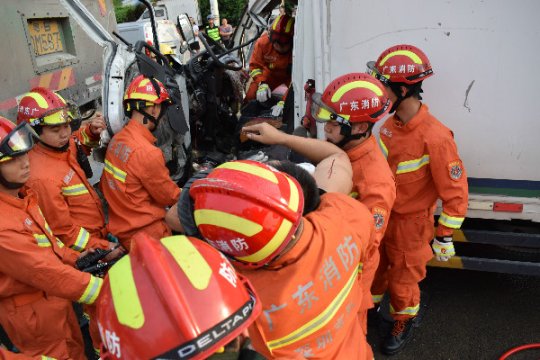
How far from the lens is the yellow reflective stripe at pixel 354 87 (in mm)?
2461

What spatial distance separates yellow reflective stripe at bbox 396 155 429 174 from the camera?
2889mm

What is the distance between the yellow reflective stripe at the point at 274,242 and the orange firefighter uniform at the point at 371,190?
0.91 metres

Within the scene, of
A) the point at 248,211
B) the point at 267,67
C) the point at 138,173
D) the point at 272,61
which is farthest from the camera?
the point at 267,67

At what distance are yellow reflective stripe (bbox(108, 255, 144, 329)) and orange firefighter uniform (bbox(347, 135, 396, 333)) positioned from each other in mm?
1324

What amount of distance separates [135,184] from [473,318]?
2.87 meters

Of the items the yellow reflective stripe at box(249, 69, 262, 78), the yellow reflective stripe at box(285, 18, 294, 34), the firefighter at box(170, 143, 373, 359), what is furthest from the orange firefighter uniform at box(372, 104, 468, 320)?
the yellow reflective stripe at box(249, 69, 262, 78)

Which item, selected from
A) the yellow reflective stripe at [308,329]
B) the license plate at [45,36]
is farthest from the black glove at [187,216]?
the license plate at [45,36]

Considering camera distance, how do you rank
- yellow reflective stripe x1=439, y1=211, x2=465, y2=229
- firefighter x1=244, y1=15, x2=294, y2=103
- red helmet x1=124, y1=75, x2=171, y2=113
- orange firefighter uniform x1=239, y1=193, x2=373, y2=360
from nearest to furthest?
1. orange firefighter uniform x1=239, y1=193, x2=373, y2=360
2. yellow reflective stripe x1=439, y1=211, x2=465, y2=229
3. red helmet x1=124, y1=75, x2=171, y2=113
4. firefighter x1=244, y1=15, x2=294, y2=103

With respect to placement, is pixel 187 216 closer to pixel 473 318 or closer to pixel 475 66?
pixel 475 66

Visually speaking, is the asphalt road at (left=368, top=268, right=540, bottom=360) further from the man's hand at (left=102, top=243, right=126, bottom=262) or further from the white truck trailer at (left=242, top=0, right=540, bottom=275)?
the man's hand at (left=102, top=243, right=126, bottom=262)

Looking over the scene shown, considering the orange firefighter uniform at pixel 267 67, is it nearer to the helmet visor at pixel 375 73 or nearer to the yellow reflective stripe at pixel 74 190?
the helmet visor at pixel 375 73

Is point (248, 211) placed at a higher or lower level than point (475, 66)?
lower

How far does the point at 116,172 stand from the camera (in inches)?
118

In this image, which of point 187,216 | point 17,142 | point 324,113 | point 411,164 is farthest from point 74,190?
point 411,164
